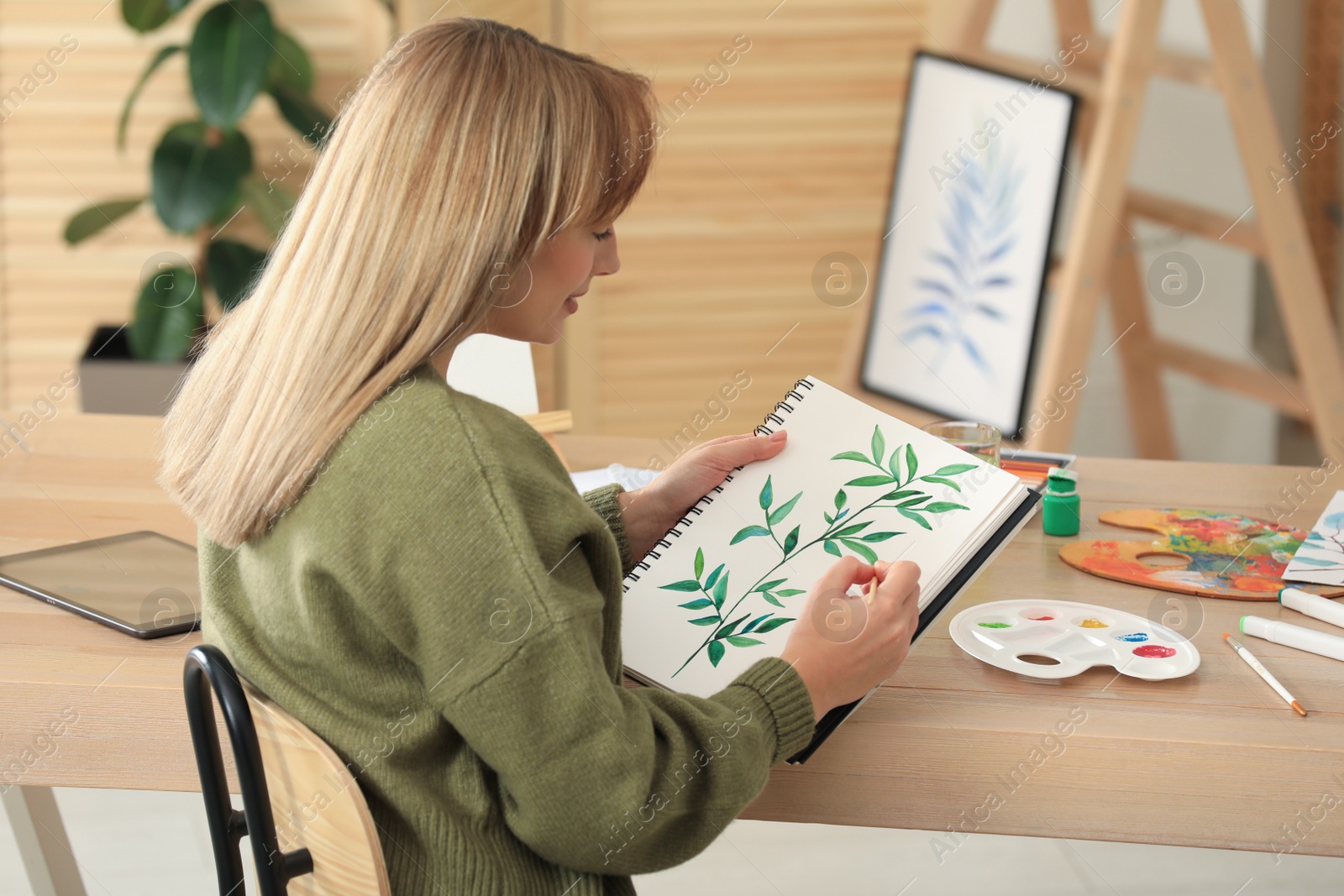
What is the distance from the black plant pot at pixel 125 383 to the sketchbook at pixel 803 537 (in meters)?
2.07

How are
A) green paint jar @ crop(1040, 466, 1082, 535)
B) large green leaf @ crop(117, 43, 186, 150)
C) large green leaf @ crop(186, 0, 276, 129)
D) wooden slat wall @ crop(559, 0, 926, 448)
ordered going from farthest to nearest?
wooden slat wall @ crop(559, 0, 926, 448)
large green leaf @ crop(117, 43, 186, 150)
large green leaf @ crop(186, 0, 276, 129)
green paint jar @ crop(1040, 466, 1082, 535)

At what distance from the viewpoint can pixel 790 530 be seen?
104 centimetres

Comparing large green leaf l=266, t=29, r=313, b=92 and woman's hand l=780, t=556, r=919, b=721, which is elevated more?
large green leaf l=266, t=29, r=313, b=92

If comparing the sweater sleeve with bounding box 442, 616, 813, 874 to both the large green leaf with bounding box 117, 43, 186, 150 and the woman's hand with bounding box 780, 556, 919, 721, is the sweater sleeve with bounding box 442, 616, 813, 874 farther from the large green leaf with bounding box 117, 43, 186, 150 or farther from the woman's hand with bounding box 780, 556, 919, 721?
the large green leaf with bounding box 117, 43, 186, 150

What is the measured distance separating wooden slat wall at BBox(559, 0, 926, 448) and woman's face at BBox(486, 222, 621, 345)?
203 centimetres

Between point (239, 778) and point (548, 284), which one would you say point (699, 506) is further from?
point (239, 778)

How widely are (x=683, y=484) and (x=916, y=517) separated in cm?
21

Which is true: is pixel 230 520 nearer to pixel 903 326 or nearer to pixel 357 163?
pixel 357 163

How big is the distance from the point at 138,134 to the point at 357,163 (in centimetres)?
242

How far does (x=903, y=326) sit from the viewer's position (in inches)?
98.8

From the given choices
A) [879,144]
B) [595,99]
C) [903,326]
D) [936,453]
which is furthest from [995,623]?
[879,144]

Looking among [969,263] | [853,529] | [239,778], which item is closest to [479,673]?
[239,778]

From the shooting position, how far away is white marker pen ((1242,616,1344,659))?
39.1 inches

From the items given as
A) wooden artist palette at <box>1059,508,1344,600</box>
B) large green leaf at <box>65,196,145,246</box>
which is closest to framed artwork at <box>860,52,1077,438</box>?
wooden artist palette at <box>1059,508,1344,600</box>
